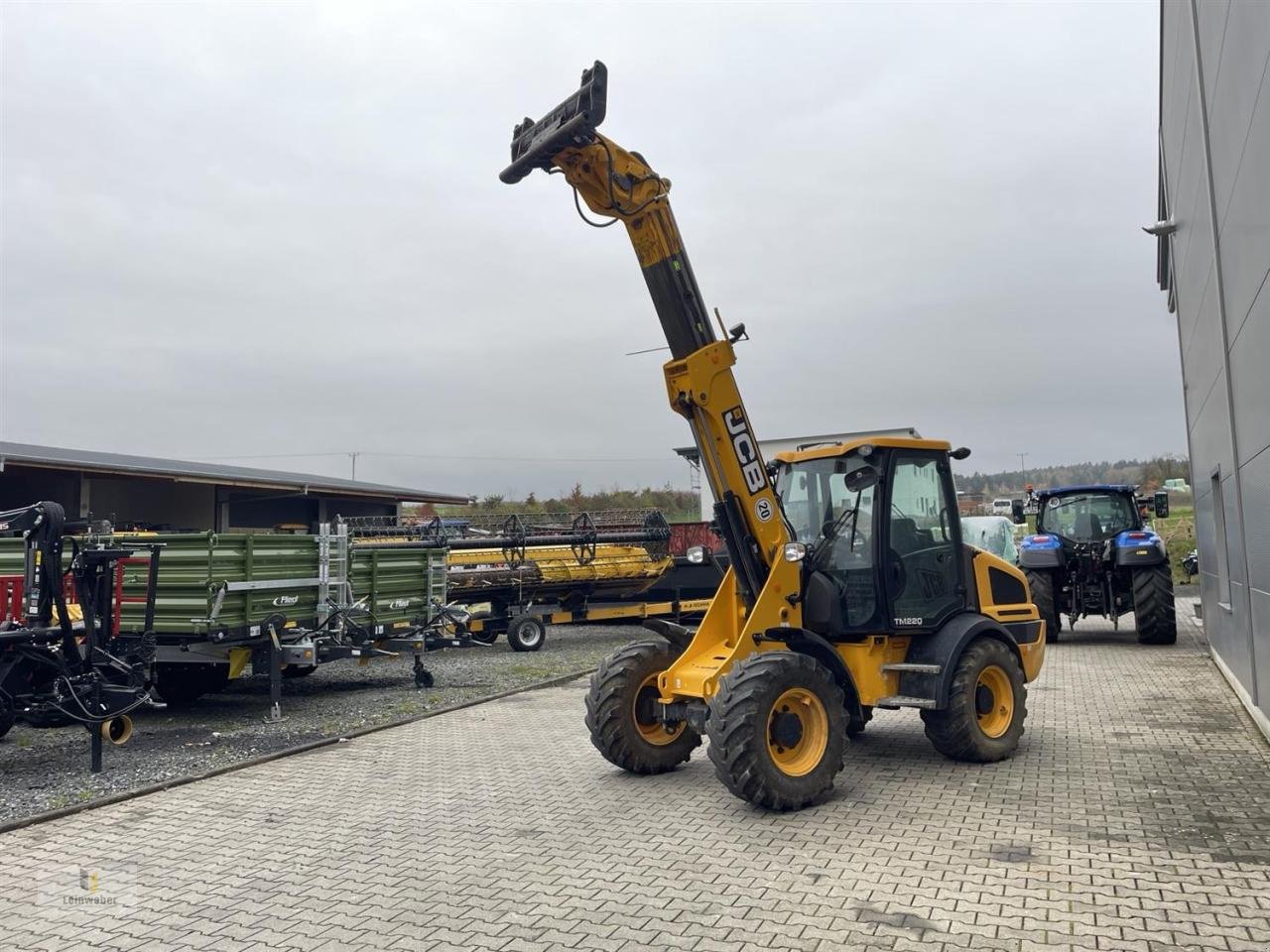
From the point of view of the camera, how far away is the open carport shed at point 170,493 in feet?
64.2

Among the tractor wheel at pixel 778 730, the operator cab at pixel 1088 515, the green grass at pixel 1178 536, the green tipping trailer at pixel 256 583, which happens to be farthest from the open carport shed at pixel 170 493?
the green grass at pixel 1178 536

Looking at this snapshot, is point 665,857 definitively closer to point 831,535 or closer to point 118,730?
point 831,535

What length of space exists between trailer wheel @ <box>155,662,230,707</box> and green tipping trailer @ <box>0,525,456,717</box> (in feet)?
0.04

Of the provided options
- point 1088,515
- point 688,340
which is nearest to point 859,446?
point 688,340

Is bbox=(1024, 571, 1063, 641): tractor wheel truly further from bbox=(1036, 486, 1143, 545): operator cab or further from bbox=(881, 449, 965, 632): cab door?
bbox=(881, 449, 965, 632): cab door

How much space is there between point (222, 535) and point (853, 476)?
6.11m

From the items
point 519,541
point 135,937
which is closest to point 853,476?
point 135,937

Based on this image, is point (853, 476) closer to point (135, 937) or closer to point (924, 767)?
point (924, 767)

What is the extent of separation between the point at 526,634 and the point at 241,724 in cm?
707

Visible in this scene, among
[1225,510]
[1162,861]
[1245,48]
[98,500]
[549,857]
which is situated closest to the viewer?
[1162,861]

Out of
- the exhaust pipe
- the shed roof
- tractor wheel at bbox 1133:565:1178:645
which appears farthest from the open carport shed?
tractor wheel at bbox 1133:565:1178:645

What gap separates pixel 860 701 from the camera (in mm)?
6613

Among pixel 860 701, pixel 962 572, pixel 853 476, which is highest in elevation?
pixel 853 476

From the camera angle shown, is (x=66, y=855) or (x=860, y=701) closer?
(x=66, y=855)
